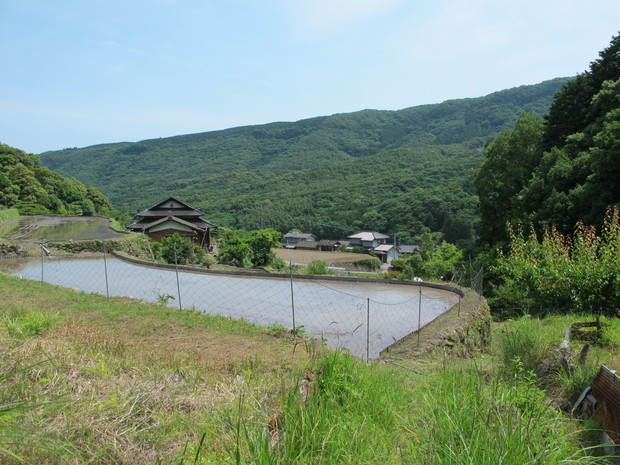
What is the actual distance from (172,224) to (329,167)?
85024 millimetres

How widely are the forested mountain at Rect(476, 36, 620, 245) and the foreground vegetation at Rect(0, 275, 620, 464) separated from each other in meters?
12.5

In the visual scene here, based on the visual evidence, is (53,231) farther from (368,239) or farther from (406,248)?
(368,239)

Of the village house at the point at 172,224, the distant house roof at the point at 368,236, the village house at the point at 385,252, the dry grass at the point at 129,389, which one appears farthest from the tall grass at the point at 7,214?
the distant house roof at the point at 368,236

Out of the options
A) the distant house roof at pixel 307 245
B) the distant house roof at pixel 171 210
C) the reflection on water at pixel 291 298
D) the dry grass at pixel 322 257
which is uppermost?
the distant house roof at pixel 171 210

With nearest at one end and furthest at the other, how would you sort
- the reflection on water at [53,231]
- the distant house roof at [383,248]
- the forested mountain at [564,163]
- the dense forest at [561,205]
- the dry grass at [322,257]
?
the dense forest at [561,205] < the forested mountain at [564,163] < the reflection on water at [53,231] < the dry grass at [322,257] < the distant house roof at [383,248]

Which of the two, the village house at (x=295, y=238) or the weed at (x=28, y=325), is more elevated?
the weed at (x=28, y=325)

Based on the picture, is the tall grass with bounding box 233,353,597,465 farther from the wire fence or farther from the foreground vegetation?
the wire fence

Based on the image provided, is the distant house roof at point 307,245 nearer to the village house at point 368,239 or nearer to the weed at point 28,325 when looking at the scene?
the village house at point 368,239

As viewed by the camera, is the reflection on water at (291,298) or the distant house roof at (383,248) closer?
the reflection on water at (291,298)

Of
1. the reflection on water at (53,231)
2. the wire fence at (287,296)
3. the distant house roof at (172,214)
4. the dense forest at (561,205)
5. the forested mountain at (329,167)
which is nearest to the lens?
the dense forest at (561,205)

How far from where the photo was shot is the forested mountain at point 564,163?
1439 cm

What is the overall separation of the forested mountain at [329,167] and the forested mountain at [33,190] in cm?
1796

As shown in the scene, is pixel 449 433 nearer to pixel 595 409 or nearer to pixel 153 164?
pixel 595 409

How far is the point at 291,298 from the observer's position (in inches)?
369
